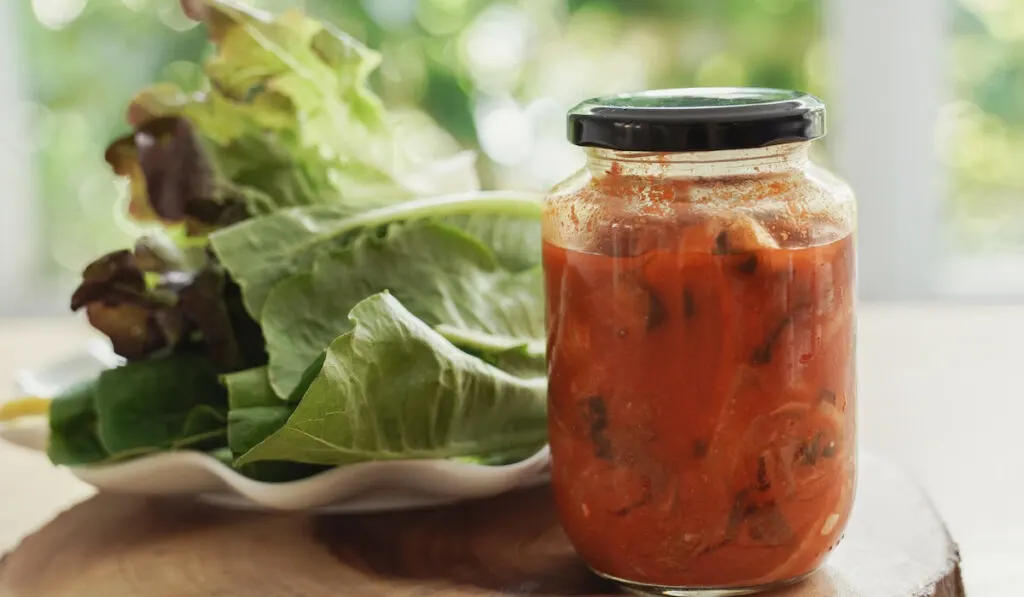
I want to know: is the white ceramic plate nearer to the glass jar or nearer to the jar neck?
the glass jar

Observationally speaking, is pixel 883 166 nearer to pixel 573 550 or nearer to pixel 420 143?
pixel 420 143

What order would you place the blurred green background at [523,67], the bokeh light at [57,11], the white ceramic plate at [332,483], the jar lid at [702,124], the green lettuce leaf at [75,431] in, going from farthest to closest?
A: the bokeh light at [57,11]
the blurred green background at [523,67]
the green lettuce leaf at [75,431]
the white ceramic plate at [332,483]
the jar lid at [702,124]

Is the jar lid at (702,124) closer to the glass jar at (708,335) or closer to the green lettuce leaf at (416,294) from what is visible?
the glass jar at (708,335)

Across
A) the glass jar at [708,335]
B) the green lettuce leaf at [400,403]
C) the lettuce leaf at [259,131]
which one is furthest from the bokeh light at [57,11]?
the glass jar at [708,335]

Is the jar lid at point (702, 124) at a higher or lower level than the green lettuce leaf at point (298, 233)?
higher

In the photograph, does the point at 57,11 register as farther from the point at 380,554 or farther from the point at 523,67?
the point at 380,554

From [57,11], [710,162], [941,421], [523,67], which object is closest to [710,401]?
[710,162]
